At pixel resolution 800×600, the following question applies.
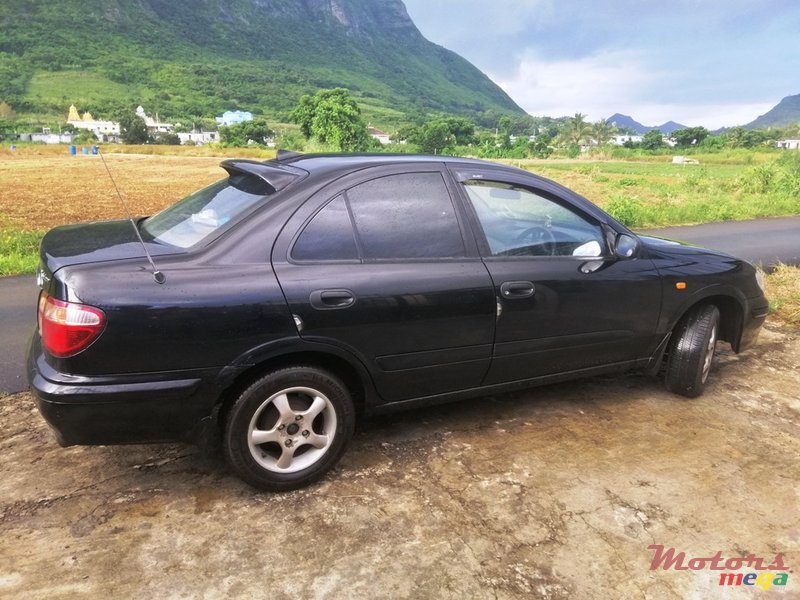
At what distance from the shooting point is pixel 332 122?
178 ft

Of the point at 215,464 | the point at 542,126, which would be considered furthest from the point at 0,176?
the point at 542,126

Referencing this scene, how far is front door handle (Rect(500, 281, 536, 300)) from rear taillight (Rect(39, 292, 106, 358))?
186 cm

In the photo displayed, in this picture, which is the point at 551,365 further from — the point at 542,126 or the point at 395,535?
the point at 542,126

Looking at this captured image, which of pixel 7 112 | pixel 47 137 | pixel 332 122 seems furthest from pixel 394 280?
pixel 7 112

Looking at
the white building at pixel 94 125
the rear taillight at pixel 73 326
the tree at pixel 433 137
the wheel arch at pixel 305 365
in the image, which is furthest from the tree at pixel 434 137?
the rear taillight at pixel 73 326

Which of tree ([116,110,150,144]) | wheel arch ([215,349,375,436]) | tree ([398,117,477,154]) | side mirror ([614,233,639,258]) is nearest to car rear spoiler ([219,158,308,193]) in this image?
wheel arch ([215,349,375,436])

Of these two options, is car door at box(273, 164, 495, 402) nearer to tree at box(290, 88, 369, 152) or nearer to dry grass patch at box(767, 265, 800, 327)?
dry grass patch at box(767, 265, 800, 327)

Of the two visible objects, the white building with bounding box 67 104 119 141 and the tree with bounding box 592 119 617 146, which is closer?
the white building with bounding box 67 104 119 141

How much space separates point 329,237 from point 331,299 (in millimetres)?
307

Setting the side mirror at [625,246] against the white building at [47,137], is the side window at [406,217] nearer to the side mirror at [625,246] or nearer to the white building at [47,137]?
the side mirror at [625,246]

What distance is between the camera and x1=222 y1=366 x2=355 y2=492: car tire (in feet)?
8.51

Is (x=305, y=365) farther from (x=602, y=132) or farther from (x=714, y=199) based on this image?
(x=602, y=132)

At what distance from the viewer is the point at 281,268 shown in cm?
260

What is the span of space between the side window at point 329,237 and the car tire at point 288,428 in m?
0.53
